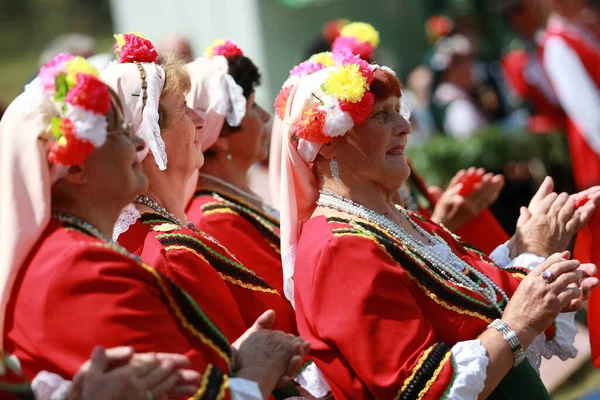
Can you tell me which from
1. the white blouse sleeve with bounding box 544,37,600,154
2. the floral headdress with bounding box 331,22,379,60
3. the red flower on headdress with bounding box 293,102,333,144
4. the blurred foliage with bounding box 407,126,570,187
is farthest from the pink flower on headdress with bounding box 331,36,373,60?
the white blouse sleeve with bounding box 544,37,600,154

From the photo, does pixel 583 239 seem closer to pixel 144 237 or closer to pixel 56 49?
pixel 144 237

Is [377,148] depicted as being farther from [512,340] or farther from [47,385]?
[47,385]

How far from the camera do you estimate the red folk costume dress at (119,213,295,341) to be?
3.02 meters

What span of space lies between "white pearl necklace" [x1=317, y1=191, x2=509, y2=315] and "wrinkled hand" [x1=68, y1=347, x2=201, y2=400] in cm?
105

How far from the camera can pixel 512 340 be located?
3.07 meters

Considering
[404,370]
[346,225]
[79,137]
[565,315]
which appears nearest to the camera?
[79,137]

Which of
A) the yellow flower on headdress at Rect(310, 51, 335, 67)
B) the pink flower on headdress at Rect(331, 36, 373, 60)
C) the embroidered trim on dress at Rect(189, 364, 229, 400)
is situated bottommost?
the embroidered trim on dress at Rect(189, 364, 229, 400)

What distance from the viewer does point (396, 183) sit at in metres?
3.40

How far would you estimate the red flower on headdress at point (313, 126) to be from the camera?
10.7ft

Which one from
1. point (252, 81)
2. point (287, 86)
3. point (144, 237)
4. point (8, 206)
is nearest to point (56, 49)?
point (252, 81)

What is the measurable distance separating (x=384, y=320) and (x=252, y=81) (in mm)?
1853

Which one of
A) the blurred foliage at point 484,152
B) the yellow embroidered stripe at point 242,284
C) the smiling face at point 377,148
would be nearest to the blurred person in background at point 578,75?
the blurred foliage at point 484,152

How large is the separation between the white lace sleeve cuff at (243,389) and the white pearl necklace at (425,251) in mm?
877

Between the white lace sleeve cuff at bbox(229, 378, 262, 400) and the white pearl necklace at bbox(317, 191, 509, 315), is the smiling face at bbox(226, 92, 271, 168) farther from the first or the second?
the white lace sleeve cuff at bbox(229, 378, 262, 400)
